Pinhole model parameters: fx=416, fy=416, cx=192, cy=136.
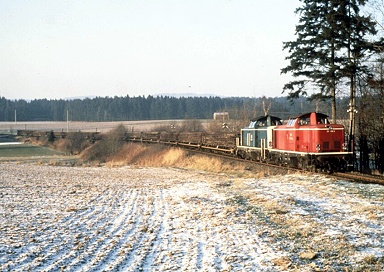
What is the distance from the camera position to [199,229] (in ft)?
36.4

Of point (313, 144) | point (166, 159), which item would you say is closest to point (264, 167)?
point (313, 144)

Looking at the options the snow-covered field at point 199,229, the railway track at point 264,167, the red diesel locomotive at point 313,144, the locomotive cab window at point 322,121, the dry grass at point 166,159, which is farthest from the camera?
the dry grass at point 166,159

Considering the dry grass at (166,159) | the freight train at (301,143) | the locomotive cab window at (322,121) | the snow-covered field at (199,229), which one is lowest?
the dry grass at (166,159)

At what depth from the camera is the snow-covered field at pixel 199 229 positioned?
8.23 metres

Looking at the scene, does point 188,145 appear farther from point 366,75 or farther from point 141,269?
point 141,269

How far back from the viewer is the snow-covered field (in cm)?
823

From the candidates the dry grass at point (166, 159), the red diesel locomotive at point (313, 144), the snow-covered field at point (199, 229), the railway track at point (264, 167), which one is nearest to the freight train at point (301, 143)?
the red diesel locomotive at point (313, 144)

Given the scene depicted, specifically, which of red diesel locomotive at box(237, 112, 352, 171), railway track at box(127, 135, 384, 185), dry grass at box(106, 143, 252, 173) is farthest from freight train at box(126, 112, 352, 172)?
dry grass at box(106, 143, 252, 173)

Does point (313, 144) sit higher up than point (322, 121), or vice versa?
point (322, 121)

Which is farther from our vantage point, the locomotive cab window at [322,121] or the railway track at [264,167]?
the locomotive cab window at [322,121]

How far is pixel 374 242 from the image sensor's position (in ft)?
29.8

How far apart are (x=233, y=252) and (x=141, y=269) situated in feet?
6.94

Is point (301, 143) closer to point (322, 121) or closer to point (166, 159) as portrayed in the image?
point (322, 121)

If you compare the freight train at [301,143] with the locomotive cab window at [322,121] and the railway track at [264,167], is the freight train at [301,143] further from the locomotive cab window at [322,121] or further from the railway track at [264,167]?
the railway track at [264,167]
